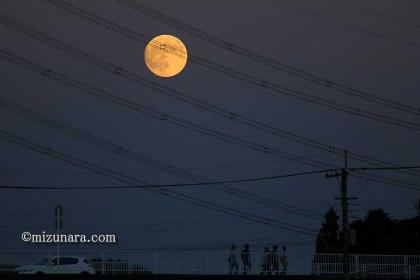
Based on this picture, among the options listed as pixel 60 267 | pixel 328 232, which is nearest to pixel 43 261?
pixel 60 267

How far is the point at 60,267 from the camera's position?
66.4 metres

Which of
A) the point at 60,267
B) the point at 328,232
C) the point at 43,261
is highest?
the point at 328,232

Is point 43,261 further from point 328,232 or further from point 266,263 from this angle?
point 328,232

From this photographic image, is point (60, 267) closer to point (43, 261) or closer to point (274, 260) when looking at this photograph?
point (43, 261)

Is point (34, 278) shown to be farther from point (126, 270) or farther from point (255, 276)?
point (255, 276)

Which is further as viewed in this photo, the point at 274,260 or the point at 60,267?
the point at 60,267

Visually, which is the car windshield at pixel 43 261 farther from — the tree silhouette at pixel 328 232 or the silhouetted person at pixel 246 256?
the tree silhouette at pixel 328 232

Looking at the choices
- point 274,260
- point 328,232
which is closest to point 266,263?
point 274,260

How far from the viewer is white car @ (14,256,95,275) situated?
65688 millimetres

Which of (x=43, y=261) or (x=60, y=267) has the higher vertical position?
(x=43, y=261)

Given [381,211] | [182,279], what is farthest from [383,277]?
[381,211]

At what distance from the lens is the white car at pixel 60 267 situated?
65688 mm

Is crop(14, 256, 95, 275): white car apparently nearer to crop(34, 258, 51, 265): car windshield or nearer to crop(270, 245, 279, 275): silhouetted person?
crop(34, 258, 51, 265): car windshield

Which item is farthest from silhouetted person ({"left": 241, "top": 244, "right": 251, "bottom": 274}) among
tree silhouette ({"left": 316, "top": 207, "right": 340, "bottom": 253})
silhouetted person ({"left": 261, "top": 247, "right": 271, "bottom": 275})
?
tree silhouette ({"left": 316, "top": 207, "right": 340, "bottom": 253})
